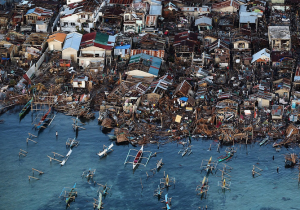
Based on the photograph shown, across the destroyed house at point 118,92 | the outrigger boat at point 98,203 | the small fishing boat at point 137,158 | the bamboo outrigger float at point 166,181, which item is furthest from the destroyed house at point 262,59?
the outrigger boat at point 98,203

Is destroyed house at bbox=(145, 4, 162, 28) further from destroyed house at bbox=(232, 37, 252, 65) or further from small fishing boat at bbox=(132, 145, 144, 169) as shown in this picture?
small fishing boat at bbox=(132, 145, 144, 169)

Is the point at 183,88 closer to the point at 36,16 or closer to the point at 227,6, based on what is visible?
the point at 227,6

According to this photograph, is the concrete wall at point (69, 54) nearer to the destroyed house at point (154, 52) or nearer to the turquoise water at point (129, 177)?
the destroyed house at point (154, 52)

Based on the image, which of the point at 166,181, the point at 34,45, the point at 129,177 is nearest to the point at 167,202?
the point at 166,181

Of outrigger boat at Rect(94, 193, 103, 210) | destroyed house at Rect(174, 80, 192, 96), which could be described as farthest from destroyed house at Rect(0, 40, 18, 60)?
outrigger boat at Rect(94, 193, 103, 210)

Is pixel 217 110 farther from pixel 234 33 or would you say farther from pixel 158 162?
pixel 234 33

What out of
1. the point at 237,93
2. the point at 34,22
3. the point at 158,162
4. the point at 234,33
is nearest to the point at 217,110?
the point at 237,93
